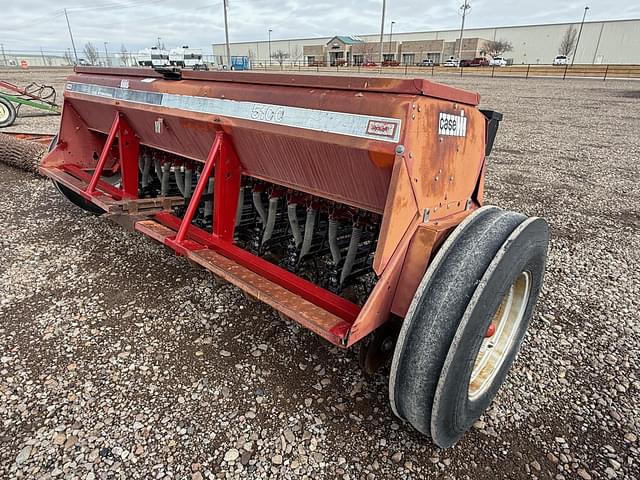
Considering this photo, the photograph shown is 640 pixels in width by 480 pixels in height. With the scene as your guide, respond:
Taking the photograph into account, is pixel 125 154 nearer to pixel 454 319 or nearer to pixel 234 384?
pixel 234 384

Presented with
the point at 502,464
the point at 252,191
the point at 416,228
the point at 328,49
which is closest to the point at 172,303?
the point at 252,191

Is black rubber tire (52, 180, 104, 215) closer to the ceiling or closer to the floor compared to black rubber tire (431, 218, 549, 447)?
closer to the floor

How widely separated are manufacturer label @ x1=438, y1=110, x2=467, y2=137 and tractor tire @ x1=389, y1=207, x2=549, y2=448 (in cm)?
42

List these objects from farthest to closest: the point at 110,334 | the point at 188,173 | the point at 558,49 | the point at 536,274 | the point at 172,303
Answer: the point at 558,49
the point at 188,173
the point at 172,303
the point at 110,334
the point at 536,274

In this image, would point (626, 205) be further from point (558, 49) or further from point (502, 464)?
point (558, 49)

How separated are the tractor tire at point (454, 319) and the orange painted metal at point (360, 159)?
0.14 metres

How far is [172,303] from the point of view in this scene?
306cm

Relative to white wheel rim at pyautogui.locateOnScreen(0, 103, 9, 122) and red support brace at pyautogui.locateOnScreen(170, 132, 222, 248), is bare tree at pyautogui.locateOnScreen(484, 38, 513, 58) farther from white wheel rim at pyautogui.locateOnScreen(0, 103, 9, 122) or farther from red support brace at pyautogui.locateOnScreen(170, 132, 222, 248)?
red support brace at pyautogui.locateOnScreen(170, 132, 222, 248)

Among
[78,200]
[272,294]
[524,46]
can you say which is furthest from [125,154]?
[524,46]

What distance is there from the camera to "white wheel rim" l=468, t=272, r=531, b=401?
7.08 feet

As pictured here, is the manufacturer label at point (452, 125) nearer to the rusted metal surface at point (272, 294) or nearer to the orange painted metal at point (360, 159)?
the orange painted metal at point (360, 159)

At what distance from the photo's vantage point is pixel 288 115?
218 centimetres

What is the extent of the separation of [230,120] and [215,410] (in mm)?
1557

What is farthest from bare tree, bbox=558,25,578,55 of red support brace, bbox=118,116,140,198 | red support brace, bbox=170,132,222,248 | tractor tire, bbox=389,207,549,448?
tractor tire, bbox=389,207,549,448
